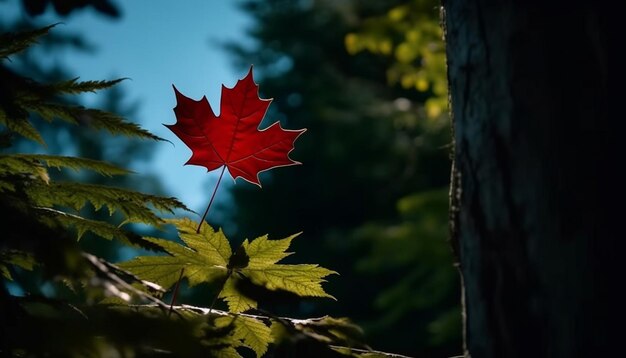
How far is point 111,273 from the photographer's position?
0.81 metres

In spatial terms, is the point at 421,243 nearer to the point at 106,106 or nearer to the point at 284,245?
the point at 284,245

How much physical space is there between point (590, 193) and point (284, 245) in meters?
0.56

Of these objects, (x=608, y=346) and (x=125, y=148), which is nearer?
(x=608, y=346)

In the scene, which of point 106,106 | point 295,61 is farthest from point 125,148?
point 295,61

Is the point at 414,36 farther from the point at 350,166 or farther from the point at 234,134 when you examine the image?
the point at 350,166

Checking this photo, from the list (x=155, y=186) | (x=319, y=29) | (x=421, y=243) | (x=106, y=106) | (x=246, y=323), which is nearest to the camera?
(x=246, y=323)

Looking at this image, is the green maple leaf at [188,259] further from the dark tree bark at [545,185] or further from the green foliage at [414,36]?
the green foliage at [414,36]

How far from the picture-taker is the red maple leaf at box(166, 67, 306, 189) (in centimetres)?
123

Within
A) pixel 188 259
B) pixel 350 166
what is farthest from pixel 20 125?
pixel 350 166

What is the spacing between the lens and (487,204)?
0.82 meters

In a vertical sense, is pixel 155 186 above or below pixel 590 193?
above

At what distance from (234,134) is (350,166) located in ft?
52.1

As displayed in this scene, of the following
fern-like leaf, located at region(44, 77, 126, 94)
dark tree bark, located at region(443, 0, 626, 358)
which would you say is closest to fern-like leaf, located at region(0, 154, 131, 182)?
fern-like leaf, located at region(44, 77, 126, 94)

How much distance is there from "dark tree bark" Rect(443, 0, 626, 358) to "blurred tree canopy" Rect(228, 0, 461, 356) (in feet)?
33.8
